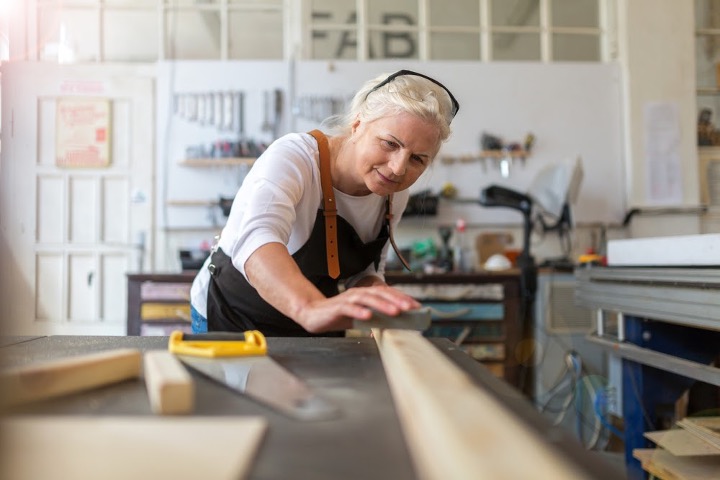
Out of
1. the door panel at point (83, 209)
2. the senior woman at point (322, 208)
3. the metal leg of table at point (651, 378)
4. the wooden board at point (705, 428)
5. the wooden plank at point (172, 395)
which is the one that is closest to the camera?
the wooden plank at point (172, 395)

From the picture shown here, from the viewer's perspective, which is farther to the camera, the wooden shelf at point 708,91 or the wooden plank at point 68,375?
the wooden shelf at point 708,91

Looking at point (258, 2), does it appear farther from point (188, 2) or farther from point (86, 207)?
point (86, 207)

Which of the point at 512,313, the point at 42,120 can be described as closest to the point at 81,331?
the point at 42,120

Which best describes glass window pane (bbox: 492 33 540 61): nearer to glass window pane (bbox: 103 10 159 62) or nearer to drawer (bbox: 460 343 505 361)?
drawer (bbox: 460 343 505 361)

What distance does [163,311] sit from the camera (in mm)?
3373

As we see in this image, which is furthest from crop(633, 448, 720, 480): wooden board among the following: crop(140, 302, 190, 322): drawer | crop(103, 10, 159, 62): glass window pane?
crop(103, 10, 159, 62): glass window pane

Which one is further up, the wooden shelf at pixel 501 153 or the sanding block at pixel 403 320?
the wooden shelf at pixel 501 153

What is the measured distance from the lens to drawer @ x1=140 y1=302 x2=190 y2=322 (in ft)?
11.0

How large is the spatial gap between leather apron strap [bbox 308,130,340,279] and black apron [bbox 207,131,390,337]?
0.05ft

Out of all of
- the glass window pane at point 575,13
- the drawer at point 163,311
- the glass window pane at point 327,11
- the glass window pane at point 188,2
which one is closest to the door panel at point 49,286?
the drawer at point 163,311

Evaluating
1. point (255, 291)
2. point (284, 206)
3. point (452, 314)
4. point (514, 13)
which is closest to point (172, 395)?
point (284, 206)

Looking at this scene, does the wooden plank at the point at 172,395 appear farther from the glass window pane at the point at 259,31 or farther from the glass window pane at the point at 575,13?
the glass window pane at the point at 575,13

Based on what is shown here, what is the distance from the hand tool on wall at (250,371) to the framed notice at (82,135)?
3478 mm

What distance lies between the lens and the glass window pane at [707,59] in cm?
432
